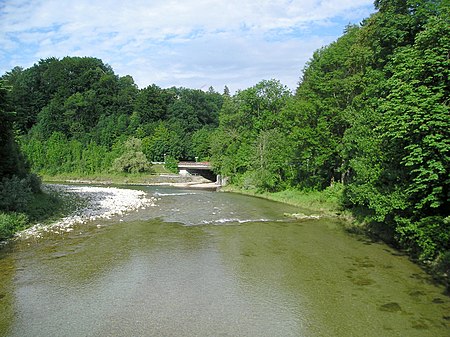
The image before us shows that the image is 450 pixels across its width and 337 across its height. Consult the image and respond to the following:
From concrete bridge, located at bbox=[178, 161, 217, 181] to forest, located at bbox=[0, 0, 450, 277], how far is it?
13.3 feet

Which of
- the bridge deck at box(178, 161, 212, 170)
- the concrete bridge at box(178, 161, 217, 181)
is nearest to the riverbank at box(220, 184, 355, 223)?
the bridge deck at box(178, 161, 212, 170)

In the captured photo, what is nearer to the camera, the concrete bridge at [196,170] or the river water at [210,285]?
the river water at [210,285]

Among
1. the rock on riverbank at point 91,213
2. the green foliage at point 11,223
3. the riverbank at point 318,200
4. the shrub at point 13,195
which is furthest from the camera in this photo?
the riverbank at point 318,200

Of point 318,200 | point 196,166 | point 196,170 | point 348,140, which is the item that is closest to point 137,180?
point 196,166

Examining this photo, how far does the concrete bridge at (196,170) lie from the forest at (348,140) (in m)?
4.04

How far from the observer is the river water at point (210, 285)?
36.7ft

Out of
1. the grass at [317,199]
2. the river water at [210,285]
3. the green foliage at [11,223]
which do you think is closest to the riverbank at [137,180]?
the grass at [317,199]

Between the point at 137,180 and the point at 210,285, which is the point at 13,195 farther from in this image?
the point at 137,180

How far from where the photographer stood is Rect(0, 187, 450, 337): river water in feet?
36.7

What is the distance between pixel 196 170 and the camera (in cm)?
7800

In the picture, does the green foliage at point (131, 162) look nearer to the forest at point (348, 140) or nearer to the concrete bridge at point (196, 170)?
the forest at point (348, 140)

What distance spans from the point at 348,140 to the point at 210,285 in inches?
770

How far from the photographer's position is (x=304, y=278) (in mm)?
15453

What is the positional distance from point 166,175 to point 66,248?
5439 cm
